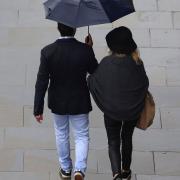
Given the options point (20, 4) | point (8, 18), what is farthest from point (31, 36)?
point (20, 4)

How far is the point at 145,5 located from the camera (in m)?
8.30

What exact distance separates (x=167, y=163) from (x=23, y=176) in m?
1.54

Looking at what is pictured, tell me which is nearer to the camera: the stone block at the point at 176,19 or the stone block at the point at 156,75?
the stone block at the point at 156,75

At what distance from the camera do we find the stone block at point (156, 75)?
7.03 m

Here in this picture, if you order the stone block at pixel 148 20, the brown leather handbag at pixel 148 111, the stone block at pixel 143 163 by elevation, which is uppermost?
the stone block at pixel 148 20

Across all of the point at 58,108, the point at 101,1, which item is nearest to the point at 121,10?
the point at 101,1

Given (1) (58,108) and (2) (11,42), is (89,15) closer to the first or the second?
(1) (58,108)

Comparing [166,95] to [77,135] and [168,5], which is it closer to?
[168,5]

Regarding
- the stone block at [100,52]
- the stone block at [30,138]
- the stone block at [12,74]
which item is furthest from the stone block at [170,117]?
the stone block at [12,74]

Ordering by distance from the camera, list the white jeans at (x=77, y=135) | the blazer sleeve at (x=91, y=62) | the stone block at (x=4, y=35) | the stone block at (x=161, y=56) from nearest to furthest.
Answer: the blazer sleeve at (x=91, y=62) → the white jeans at (x=77, y=135) → the stone block at (x=161, y=56) → the stone block at (x=4, y=35)

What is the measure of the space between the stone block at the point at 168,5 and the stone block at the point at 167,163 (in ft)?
9.65

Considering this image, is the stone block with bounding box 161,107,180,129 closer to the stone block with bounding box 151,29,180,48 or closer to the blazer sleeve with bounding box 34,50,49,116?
the stone block with bounding box 151,29,180,48

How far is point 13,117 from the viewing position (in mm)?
6496

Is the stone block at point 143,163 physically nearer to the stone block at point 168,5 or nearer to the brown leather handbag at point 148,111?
the brown leather handbag at point 148,111
